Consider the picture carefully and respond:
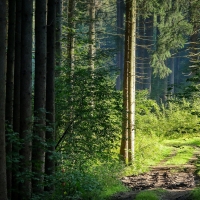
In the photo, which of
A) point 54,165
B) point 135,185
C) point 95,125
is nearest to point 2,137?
point 54,165

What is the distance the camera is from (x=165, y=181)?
13.4 metres

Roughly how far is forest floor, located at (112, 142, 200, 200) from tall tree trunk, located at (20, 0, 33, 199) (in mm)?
2501

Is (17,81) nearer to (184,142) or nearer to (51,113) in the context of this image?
(51,113)

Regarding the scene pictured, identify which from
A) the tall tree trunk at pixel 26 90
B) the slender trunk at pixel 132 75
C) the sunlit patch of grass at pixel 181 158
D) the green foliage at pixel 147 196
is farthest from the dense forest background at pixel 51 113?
the sunlit patch of grass at pixel 181 158

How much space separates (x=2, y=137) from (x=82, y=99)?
4.14m

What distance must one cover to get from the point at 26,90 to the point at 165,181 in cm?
652

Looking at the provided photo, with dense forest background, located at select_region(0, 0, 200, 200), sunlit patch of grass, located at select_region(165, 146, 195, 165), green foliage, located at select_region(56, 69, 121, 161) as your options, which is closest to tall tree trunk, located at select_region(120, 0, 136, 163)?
dense forest background, located at select_region(0, 0, 200, 200)

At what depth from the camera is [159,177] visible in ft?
46.9

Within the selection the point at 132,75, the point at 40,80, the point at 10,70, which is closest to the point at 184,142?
the point at 132,75

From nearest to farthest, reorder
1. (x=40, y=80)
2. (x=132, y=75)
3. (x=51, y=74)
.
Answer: (x=40, y=80) < (x=51, y=74) < (x=132, y=75)

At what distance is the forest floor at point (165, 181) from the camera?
32.8 ft

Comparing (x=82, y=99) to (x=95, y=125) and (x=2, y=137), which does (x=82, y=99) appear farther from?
(x=2, y=137)

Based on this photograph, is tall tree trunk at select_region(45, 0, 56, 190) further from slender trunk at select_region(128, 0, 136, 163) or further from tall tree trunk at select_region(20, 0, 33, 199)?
slender trunk at select_region(128, 0, 136, 163)

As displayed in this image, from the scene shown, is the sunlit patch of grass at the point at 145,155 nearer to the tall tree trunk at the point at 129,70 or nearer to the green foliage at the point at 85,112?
the tall tree trunk at the point at 129,70
